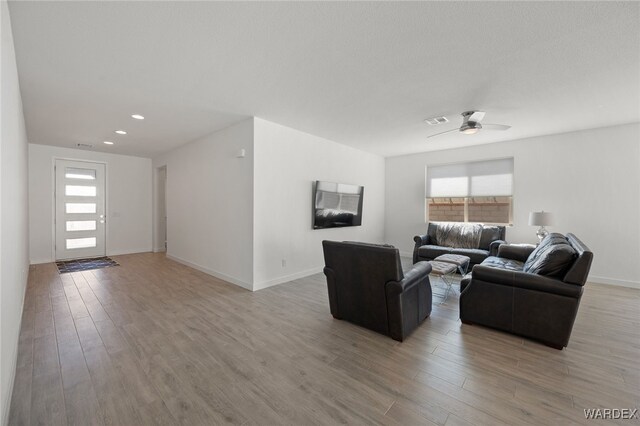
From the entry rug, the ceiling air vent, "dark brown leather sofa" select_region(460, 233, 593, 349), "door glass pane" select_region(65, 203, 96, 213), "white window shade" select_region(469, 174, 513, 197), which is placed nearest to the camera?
"dark brown leather sofa" select_region(460, 233, 593, 349)

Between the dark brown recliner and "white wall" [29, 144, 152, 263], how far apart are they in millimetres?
6493

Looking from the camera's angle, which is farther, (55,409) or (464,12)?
(464,12)

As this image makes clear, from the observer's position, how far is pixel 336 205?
17.5 ft

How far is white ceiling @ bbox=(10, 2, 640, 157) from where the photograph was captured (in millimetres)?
1846

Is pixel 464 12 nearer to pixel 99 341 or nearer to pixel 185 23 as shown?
pixel 185 23

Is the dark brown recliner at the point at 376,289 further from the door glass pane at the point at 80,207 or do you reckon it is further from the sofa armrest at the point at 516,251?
the door glass pane at the point at 80,207

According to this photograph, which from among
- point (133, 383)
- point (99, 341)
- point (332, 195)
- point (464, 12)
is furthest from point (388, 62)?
point (99, 341)

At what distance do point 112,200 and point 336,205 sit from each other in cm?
573

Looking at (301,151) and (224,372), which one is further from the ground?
(301,151)

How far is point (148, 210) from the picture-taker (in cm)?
732

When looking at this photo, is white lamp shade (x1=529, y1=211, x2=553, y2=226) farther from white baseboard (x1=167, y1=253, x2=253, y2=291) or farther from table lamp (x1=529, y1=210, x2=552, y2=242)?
white baseboard (x1=167, y1=253, x2=253, y2=291)

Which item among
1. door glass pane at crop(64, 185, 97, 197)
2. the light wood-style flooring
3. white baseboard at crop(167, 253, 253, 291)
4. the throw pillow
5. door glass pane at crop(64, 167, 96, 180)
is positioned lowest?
the light wood-style flooring

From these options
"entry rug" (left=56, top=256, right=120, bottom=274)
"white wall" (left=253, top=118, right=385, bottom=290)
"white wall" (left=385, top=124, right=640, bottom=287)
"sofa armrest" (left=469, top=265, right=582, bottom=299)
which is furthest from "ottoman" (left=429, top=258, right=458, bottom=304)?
"entry rug" (left=56, top=256, right=120, bottom=274)

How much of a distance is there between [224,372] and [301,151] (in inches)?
141
